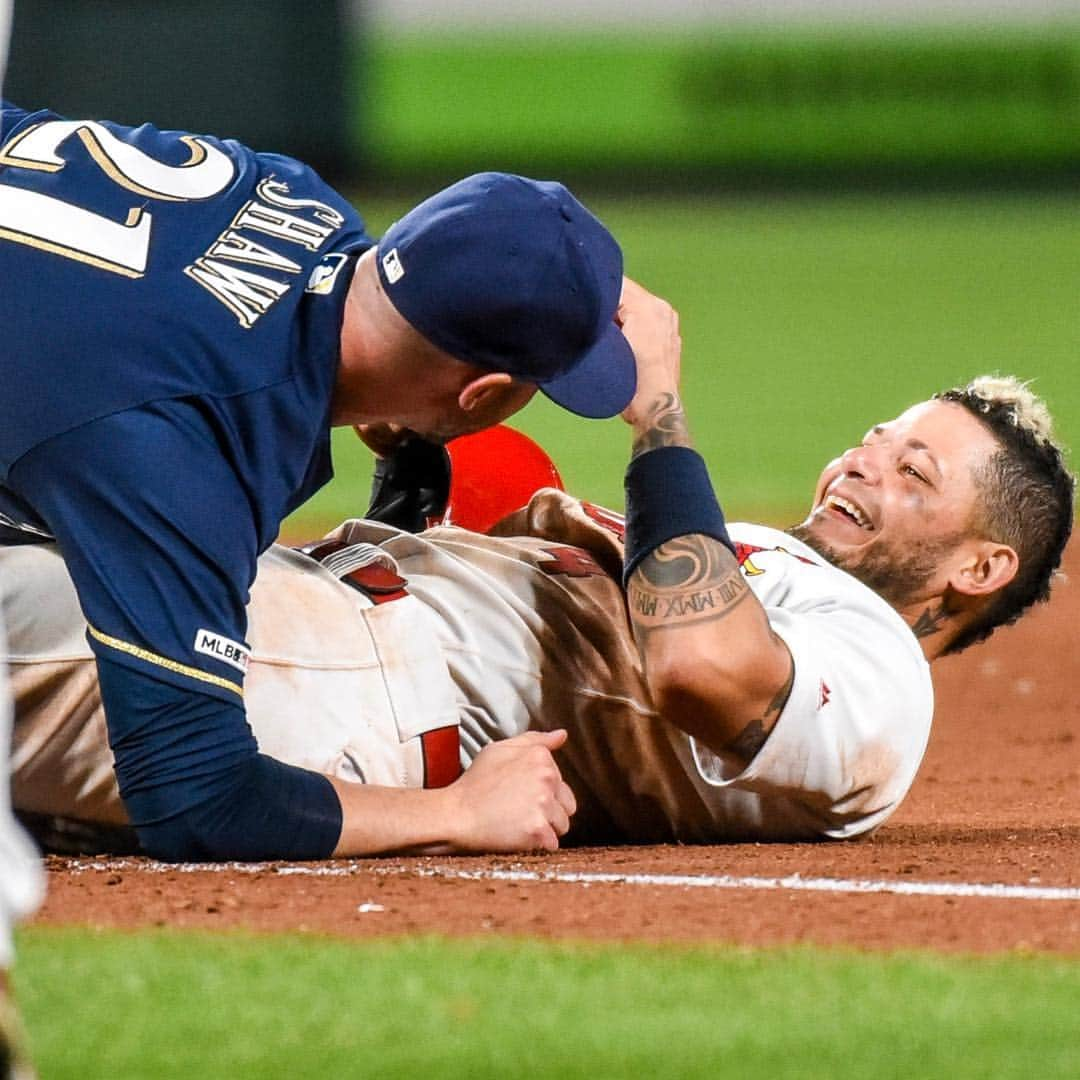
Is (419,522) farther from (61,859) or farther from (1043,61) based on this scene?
(1043,61)

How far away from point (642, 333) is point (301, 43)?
18.2 m

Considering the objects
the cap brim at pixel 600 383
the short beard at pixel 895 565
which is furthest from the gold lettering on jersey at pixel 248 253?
the short beard at pixel 895 565

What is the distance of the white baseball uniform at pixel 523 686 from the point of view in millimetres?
3863

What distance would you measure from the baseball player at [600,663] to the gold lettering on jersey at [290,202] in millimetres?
686

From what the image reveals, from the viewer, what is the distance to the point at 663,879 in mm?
3848

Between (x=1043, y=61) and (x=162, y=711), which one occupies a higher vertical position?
(x=162, y=711)

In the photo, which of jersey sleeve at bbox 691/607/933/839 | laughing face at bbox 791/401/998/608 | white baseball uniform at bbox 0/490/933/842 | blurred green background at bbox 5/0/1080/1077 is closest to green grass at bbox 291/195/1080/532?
blurred green background at bbox 5/0/1080/1077

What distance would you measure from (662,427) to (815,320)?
12918mm

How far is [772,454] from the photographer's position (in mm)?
11547

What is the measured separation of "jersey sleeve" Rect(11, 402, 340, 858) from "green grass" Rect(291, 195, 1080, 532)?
581 centimetres

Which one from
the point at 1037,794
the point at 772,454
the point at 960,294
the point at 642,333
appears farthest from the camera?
the point at 960,294

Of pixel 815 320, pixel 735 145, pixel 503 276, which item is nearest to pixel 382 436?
pixel 503 276

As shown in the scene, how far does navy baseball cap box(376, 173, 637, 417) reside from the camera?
11.9ft

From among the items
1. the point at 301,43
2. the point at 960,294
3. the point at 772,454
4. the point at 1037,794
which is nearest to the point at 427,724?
the point at 1037,794
